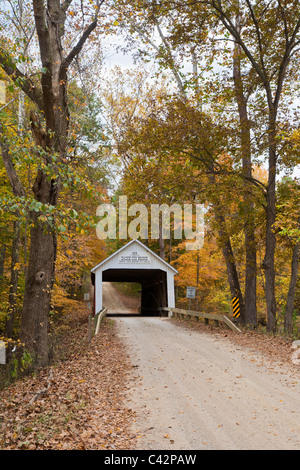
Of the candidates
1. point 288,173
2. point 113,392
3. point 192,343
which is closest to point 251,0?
point 288,173

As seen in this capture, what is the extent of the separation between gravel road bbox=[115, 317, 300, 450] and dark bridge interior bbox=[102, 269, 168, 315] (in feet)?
46.2

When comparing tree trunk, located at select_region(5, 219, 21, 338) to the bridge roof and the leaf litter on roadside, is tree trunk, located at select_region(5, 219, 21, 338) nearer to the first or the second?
the leaf litter on roadside

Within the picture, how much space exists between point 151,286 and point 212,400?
959 inches

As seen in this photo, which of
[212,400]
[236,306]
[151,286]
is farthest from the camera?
[151,286]

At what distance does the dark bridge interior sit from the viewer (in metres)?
24.8

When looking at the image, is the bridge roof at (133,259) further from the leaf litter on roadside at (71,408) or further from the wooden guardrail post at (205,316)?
the leaf litter on roadside at (71,408)

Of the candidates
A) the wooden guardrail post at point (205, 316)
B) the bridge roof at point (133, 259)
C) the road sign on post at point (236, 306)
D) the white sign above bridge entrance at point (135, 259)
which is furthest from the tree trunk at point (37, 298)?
the white sign above bridge entrance at point (135, 259)

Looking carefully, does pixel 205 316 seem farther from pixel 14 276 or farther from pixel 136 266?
pixel 14 276

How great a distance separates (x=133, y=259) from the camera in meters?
22.7

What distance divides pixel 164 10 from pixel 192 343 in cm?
1112

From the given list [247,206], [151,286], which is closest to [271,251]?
[247,206]

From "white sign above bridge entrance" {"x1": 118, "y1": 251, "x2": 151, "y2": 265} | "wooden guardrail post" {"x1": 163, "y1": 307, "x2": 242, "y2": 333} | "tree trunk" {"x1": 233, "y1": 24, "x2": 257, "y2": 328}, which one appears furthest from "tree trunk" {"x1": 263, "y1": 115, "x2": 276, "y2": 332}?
"white sign above bridge entrance" {"x1": 118, "y1": 251, "x2": 151, "y2": 265}

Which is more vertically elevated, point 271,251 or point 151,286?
point 271,251

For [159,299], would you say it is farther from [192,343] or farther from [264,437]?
[264,437]
